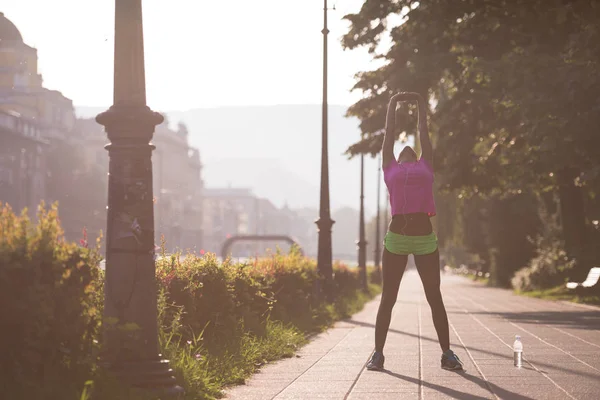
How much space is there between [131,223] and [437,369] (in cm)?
360

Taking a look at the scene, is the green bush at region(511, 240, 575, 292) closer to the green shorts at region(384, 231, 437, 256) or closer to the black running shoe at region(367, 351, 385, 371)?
the black running shoe at region(367, 351, 385, 371)

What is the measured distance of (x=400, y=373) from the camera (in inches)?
361

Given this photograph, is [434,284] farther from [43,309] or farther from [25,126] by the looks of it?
[25,126]

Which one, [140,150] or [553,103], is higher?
[553,103]

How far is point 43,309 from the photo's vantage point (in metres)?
5.95

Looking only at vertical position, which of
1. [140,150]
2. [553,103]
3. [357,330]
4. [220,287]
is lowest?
[357,330]

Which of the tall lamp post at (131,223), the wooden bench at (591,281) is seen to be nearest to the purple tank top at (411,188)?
the tall lamp post at (131,223)

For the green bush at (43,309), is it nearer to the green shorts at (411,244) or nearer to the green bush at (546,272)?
the green shorts at (411,244)

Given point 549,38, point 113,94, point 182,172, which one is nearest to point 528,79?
point 549,38

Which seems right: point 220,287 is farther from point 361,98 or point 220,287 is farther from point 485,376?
point 361,98

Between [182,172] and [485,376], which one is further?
[182,172]

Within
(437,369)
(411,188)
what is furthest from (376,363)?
(411,188)

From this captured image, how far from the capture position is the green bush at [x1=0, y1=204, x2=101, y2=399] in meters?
5.85

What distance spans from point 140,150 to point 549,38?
1770 centimetres
